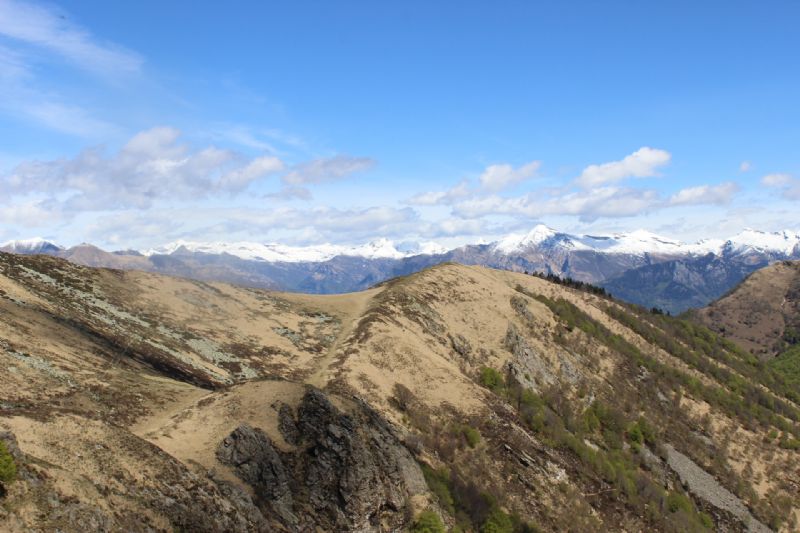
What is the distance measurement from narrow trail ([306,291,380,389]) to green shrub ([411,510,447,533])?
21608mm

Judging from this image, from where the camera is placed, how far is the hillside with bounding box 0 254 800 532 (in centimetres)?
3070

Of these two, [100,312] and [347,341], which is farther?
[347,341]

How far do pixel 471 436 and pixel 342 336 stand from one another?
29.4 m

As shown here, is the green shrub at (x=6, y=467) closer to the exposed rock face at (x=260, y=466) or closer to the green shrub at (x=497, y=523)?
the exposed rock face at (x=260, y=466)

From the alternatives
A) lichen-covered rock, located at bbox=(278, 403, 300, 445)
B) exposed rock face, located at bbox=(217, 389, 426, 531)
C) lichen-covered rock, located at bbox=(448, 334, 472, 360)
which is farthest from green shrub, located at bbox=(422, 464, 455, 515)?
lichen-covered rock, located at bbox=(448, 334, 472, 360)

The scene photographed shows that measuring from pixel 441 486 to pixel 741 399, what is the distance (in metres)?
106

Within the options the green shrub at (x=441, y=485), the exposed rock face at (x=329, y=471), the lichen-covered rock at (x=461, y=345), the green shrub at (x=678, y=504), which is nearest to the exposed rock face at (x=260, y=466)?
the exposed rock face at (x=329, y=471)

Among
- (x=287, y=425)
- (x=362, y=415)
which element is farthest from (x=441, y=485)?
(x=287, y=425)

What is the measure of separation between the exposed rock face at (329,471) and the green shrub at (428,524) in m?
1.12

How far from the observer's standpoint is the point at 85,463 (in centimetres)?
2775

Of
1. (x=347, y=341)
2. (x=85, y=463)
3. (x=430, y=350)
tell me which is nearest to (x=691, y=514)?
(x=430, y=350)

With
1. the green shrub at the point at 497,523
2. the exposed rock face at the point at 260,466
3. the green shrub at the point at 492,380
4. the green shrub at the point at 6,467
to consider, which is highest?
the green shrub at the point at 6,467

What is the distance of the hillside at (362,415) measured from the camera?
30.7m

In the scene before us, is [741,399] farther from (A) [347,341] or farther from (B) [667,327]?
(A) [347,341]
